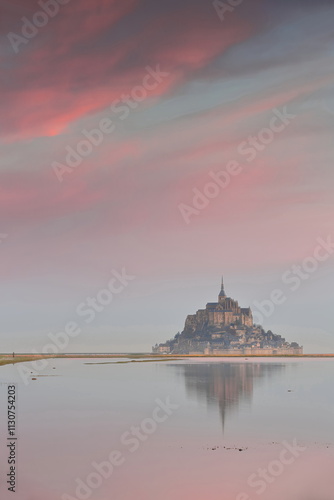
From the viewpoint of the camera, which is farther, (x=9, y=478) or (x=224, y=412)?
(x=224, y=412)

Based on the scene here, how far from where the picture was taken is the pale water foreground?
1872 cm

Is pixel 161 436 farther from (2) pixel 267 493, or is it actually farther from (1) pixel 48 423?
(2) pixel 267 493

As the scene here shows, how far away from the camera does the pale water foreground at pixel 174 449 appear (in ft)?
61.4

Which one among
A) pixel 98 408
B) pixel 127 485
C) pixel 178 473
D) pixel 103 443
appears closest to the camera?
pixel 127 485

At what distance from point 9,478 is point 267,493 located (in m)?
8.02

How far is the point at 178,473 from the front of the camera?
20.5 metres

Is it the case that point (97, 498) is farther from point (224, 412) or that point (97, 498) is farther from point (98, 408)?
point (98, 408)

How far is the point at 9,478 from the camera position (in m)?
19.2

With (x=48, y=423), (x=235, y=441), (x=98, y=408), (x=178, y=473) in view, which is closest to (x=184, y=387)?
(x=98, y=408)

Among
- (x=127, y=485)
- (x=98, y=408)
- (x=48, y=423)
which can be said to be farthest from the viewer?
(x=98, y=408)

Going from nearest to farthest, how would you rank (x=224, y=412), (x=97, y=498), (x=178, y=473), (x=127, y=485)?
(x=97, y=498) → (x=127, y=485) → (x=178, y=473) → (x=224, y=412)

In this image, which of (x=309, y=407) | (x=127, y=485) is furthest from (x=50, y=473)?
(x=309, y=407)

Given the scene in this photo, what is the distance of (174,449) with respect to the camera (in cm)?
2431

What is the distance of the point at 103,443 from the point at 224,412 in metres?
10.8
